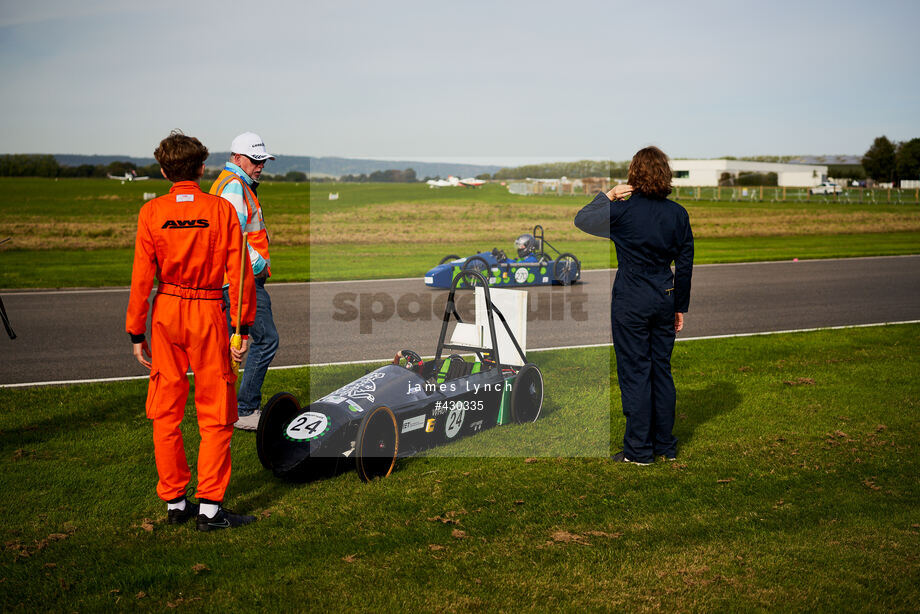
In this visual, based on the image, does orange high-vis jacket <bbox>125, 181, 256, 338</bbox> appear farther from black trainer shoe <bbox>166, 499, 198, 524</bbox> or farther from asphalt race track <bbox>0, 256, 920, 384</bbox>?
asphalt race track <bbox>0, 256, 920, 384</bbox>

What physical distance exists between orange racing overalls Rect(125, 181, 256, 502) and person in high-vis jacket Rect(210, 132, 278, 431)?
1.01 metres

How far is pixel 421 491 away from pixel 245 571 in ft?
4.83

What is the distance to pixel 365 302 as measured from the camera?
14039 mm

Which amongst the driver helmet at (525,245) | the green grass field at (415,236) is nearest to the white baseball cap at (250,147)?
the driver helmet at (525,245)

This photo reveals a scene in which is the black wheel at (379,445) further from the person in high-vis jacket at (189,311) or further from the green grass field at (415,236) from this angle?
the green grass field at (415,236)

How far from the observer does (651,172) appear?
5.14 meters

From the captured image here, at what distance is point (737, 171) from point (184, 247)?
114 m

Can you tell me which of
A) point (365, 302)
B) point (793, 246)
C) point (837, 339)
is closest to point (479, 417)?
point (837, 339)

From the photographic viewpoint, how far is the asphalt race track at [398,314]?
31.9 ft

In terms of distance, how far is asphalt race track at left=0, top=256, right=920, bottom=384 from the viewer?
9727mm

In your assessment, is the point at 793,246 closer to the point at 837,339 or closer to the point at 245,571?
the point at 837,339

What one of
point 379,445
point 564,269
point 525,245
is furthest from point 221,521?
point 564,269

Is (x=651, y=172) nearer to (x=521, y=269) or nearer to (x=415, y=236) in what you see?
(x=521, y=269)

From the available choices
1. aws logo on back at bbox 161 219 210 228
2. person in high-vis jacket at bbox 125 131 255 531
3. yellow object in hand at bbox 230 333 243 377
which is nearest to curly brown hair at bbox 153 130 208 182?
person in high-vis jacket at bbox 125 131 255 531
